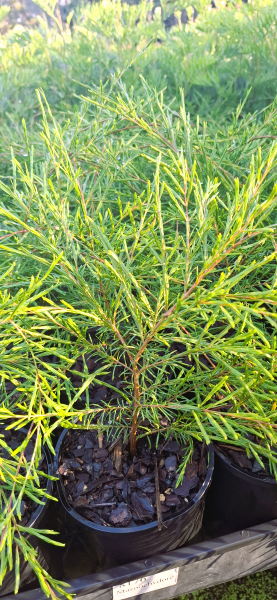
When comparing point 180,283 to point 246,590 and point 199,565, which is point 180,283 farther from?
point 246,590

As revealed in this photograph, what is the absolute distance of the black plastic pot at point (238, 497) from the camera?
62 centimetres

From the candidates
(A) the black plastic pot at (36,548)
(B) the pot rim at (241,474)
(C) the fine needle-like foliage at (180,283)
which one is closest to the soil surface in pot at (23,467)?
(A) the black plastic pot at (36,548)

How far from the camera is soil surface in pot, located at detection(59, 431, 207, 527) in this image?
0.58 metres

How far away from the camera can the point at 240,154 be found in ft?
2.02

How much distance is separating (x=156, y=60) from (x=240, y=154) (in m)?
0.94

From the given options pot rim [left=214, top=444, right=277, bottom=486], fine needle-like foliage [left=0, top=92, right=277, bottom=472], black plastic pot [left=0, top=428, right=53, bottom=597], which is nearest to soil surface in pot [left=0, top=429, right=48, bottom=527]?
black plastic pot [left=0, top=428, right=53, bottom=597]

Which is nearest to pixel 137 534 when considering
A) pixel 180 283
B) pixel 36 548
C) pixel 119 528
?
pixel 119 528

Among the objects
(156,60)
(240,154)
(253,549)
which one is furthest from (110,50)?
(253,549)

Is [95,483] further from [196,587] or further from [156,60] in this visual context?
[156,60]

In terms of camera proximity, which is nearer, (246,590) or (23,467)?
(23,467)

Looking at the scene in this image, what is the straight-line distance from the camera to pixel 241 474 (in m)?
0.62

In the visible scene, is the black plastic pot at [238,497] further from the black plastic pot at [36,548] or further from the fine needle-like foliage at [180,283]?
the black plastic pot at [36,548]

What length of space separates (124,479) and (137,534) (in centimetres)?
9

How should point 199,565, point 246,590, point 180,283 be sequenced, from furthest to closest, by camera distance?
point 246,590
point 199,565
point 180,283
